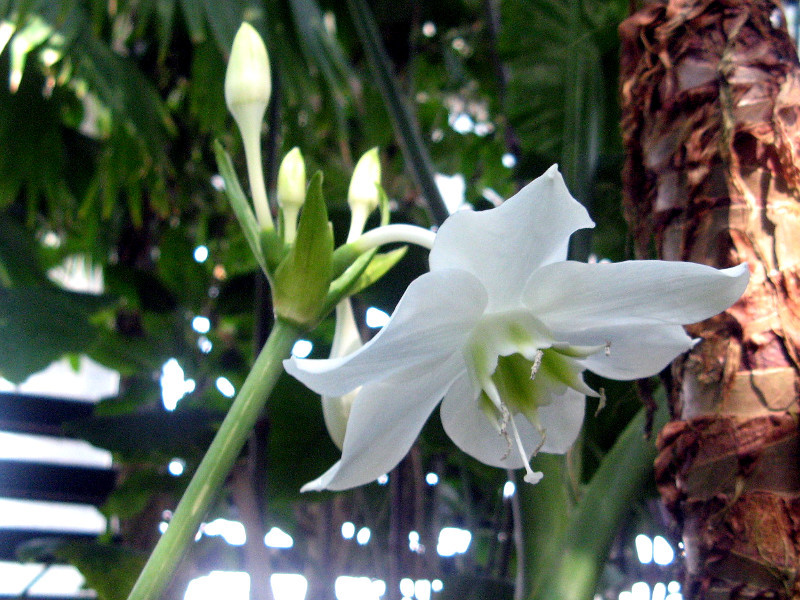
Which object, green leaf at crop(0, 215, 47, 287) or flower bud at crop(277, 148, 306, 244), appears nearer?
flower bud at crop(277, 148, 306, 244)

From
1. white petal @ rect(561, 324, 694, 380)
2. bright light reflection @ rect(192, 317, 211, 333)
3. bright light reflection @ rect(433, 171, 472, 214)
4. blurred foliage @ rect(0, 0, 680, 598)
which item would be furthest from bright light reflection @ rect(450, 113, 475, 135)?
white petal @ rect(561, 324, 694, 380)

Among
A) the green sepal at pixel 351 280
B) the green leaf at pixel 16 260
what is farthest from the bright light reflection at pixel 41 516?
the green sepal at pixel 351 280

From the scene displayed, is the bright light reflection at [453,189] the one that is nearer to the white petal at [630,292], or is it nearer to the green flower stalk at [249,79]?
the green flower stalk at [249,79]

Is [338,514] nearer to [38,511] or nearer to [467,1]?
[467,1]

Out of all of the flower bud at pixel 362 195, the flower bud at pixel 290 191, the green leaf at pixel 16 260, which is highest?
the green leaf at pixel 16 260

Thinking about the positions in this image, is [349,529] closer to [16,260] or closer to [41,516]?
[16,260]

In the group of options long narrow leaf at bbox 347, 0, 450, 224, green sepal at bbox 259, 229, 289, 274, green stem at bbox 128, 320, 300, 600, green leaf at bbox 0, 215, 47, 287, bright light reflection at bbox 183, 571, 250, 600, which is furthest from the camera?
green leaf at bbox 0, 215, 47, 287

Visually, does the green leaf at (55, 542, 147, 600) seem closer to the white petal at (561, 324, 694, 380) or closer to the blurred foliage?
the blurred foliage
